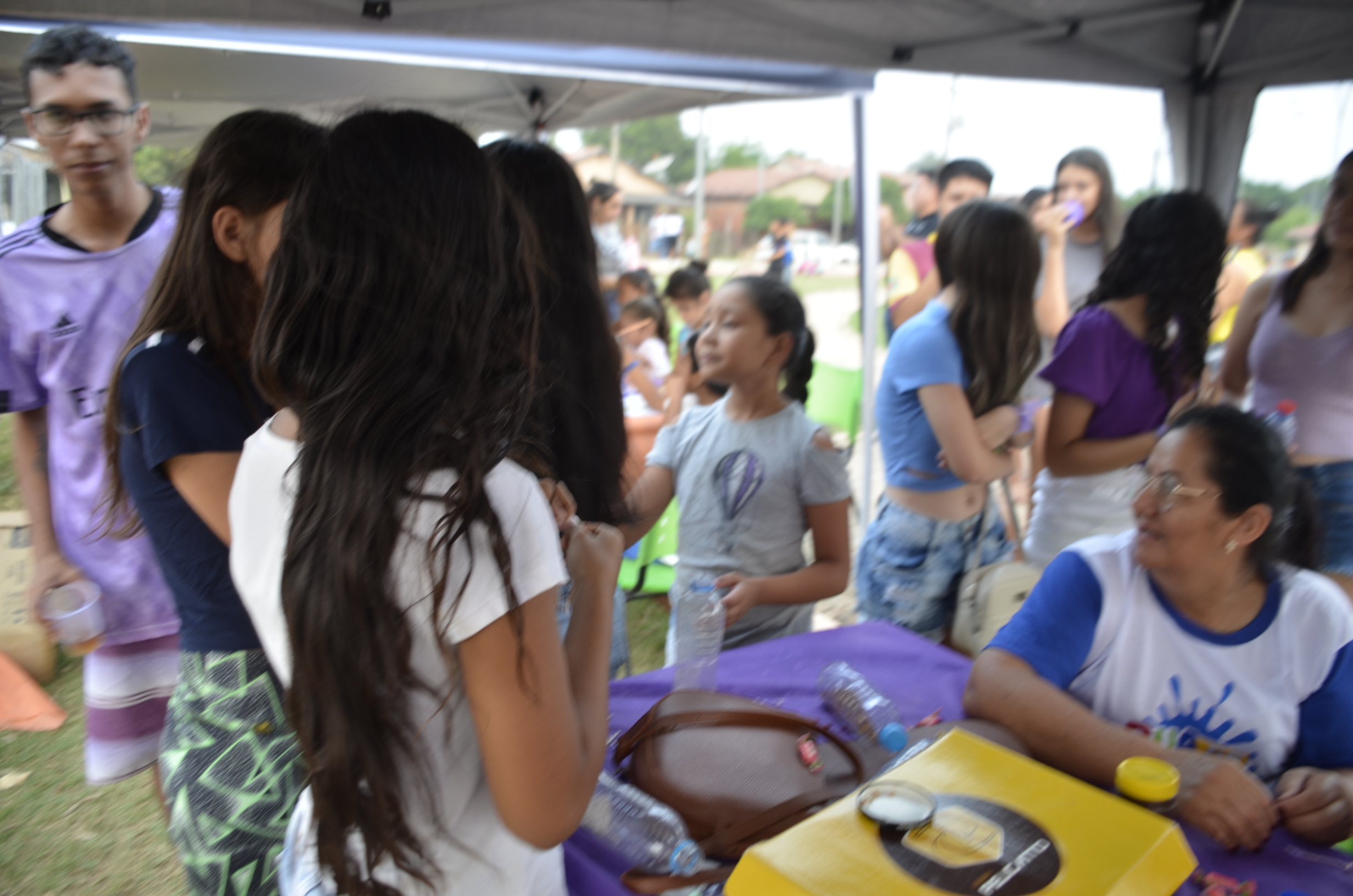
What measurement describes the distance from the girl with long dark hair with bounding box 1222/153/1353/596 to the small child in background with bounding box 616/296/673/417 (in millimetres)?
2858

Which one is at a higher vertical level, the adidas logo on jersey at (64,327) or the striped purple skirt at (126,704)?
the adidas logo on jersey at (64,327)

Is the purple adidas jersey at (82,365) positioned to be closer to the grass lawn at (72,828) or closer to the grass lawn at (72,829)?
the grass lawn at (72,828)

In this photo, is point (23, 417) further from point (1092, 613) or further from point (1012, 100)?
point (1012, 100)

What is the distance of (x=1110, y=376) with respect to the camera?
229 cm

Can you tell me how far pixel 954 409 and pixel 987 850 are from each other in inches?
58.6

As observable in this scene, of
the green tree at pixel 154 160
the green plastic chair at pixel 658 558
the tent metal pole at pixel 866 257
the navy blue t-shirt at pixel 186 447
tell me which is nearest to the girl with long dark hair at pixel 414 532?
the navy blue t-shirt at pixel 186 447

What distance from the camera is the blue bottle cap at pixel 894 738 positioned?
1.30 meters

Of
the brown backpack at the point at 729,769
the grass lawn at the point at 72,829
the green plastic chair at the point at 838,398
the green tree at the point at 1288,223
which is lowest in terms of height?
the grass lawn at the point at 72,829

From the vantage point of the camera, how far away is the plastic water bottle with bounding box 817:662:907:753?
51.7 inches

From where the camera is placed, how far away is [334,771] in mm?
798

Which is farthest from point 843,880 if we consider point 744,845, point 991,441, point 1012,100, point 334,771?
point 1012,100

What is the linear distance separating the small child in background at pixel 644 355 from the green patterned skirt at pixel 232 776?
3534 mm

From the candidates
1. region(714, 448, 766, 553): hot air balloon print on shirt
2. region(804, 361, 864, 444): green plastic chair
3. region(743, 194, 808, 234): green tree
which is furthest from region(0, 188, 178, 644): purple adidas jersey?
region(743, 194, 808, 234): green tree

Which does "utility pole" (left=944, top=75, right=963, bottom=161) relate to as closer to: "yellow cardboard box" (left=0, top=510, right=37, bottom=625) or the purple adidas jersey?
the purple adidas jersey
